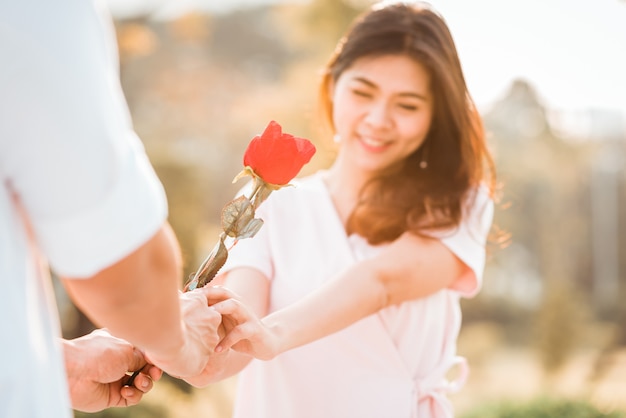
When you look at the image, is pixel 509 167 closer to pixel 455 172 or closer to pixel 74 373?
pixel 455 172

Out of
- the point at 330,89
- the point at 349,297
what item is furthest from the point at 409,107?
the point at 349,297

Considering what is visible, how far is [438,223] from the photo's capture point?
2252mm

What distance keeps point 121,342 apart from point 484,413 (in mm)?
4626

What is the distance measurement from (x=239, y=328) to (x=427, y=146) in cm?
97

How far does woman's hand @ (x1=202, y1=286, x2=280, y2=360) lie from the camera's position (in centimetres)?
167

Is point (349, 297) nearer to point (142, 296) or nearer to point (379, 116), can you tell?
point (379, 116)

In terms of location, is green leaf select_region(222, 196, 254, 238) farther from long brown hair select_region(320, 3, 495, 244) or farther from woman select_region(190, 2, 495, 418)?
long brown hair select_region(320, 3, 495, 244)

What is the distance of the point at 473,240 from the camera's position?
229 cm

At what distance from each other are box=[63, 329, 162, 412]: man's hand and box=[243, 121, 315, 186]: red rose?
426mm

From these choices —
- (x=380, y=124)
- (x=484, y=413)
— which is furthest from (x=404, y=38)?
(x=484, y=413)

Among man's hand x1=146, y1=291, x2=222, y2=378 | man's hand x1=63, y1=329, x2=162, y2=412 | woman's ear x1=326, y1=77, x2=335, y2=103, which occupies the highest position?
woman's ear x1=326, y1=77, x2=335, y2=103

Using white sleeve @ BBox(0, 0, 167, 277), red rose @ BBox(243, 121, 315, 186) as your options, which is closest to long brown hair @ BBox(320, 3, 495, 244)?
red rose @ BBox(243, 121, 315, 186)

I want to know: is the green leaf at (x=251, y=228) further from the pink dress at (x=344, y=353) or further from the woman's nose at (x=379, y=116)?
the woman's nose at (x=379, y=116)

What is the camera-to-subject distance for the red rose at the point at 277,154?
1.55 metres
